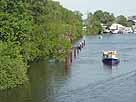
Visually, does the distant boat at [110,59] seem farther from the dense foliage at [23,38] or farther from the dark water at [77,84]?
the dense foliage at [23,38]

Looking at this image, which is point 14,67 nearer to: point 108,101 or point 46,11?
point 108,101

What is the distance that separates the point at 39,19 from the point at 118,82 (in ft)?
78.7

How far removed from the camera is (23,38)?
53.1m

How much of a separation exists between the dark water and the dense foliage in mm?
1708

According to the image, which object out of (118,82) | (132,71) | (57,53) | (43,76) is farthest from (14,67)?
(57,53)

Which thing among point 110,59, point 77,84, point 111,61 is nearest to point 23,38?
point 77,84

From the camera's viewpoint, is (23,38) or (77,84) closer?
(77,84)

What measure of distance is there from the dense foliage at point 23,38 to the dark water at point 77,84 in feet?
5.60

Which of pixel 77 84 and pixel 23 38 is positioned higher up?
pixel 23 38

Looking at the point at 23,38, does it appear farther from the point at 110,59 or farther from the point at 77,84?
the point at 110,59

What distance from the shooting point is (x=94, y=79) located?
1991 inches

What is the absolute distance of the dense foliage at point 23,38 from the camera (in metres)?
44.9

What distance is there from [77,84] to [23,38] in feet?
32.4

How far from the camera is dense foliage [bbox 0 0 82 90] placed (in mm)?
44891
